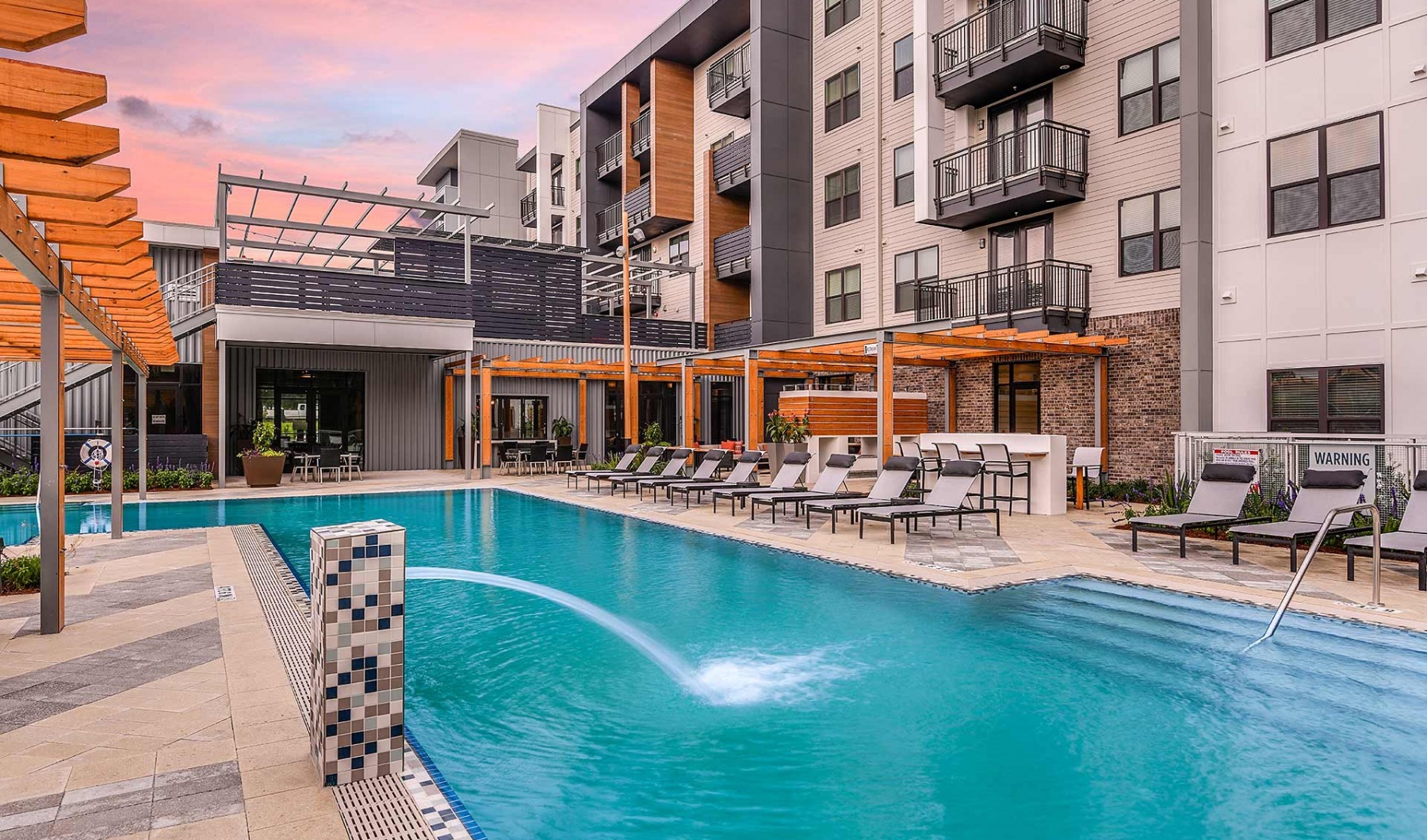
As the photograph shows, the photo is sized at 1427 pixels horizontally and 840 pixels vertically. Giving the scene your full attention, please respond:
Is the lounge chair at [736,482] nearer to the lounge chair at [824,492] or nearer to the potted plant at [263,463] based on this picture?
the lounge chair at [824,492]

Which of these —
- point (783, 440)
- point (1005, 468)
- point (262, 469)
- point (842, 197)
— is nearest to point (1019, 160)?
point (842, 197)

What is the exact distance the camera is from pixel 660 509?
1412cm

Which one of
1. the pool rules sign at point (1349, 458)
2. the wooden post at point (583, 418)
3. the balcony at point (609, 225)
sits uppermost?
the balcony at point (609, 225)

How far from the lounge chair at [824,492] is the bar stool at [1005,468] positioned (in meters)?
2.30

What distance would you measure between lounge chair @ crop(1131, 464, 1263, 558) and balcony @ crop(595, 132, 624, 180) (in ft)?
80.1

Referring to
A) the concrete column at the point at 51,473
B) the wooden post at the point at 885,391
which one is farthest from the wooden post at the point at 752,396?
the concrete column at the point at 51,473

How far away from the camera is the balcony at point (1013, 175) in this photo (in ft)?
53.1

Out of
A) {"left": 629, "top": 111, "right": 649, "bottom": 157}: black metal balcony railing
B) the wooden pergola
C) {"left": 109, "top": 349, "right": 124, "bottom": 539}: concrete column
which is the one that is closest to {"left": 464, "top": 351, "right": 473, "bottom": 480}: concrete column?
{"left": 109, "top": 349, "right": 124, "bottom": 539}: concrete column

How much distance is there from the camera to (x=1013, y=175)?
54.8 ft

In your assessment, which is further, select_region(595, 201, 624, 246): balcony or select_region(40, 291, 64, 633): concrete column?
select_region(595, 201, 624, 246): balcony

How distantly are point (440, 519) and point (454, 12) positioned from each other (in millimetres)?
11772

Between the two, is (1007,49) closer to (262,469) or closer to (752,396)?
(752,396)

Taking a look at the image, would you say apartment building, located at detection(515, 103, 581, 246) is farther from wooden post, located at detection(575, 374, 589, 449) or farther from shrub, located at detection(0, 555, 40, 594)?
shrub, located at detection(0, 555, 40, 594)

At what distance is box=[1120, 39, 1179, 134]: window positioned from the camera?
49.3ft
